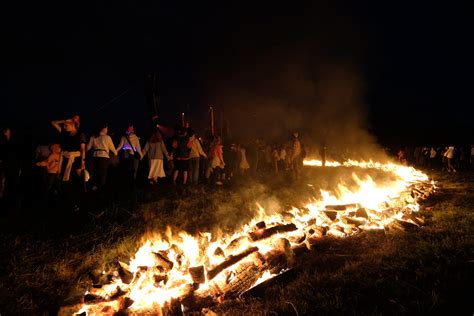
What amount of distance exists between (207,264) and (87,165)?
560 centimetres

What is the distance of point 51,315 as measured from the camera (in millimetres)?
3564

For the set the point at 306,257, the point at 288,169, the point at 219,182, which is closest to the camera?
the point at 306,257

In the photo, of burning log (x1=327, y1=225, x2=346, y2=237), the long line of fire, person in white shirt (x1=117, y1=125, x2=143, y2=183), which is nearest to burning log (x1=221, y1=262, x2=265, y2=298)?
the long line of fire

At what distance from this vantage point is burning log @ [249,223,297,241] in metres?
4.96

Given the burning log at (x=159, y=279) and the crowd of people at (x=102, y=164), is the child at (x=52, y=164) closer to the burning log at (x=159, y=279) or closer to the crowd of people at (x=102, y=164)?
the crowd of people at (x=102, y=164)

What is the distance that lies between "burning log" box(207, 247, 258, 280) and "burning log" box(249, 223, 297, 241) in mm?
371

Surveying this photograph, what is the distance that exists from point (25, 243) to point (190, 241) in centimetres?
281

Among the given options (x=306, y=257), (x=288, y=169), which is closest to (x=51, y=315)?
(x=306, y=257)

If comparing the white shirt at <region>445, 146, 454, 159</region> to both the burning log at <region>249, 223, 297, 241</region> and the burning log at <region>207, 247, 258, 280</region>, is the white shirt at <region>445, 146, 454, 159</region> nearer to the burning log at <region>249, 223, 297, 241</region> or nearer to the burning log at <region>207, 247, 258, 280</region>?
the burning log at <region>249, 223, 297, 241</region>

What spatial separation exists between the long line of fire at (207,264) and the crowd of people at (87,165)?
308 centimetres

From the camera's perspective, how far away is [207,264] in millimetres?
4363

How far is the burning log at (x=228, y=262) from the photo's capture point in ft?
13.7

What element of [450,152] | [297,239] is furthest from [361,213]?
[450,152]

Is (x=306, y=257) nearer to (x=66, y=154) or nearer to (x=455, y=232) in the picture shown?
(x=455, y=232)
